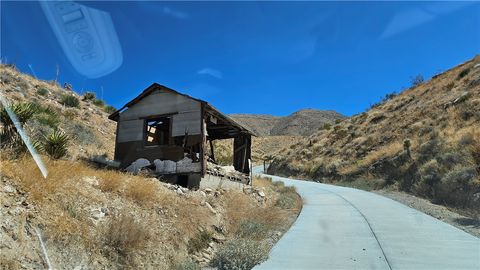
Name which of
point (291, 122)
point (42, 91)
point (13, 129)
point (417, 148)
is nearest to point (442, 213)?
point (417, 148)

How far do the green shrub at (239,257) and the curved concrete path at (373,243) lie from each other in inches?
10.8

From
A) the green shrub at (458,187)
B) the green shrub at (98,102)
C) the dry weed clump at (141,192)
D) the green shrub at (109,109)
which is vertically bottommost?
the dry weed clump at (141,192)

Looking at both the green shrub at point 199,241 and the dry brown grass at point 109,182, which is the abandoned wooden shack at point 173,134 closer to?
the green shrub at point 199,241

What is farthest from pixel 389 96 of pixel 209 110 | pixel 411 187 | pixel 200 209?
pixel 200 209

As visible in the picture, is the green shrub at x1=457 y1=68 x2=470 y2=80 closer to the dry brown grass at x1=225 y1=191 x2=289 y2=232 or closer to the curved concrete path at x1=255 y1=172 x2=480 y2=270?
the curved concrete path at x1=255 y1=172 x2=480 y2=270

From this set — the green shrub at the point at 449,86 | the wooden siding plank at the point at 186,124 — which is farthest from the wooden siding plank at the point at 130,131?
the green shrub at the point at 449,86

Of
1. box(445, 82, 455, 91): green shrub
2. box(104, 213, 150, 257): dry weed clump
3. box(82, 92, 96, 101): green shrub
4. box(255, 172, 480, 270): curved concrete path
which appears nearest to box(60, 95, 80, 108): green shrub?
box(82, 92, 96, 101): green shrub

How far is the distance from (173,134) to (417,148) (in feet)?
59.1

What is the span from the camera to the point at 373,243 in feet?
37.4

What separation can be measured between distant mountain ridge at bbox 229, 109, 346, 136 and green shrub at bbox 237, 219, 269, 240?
103331mm

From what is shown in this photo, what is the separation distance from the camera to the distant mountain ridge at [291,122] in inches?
4793

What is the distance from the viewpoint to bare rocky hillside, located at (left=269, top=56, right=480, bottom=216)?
20.3m

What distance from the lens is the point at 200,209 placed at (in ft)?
42.2

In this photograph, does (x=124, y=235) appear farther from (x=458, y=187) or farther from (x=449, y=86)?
(x=449, y=86)
